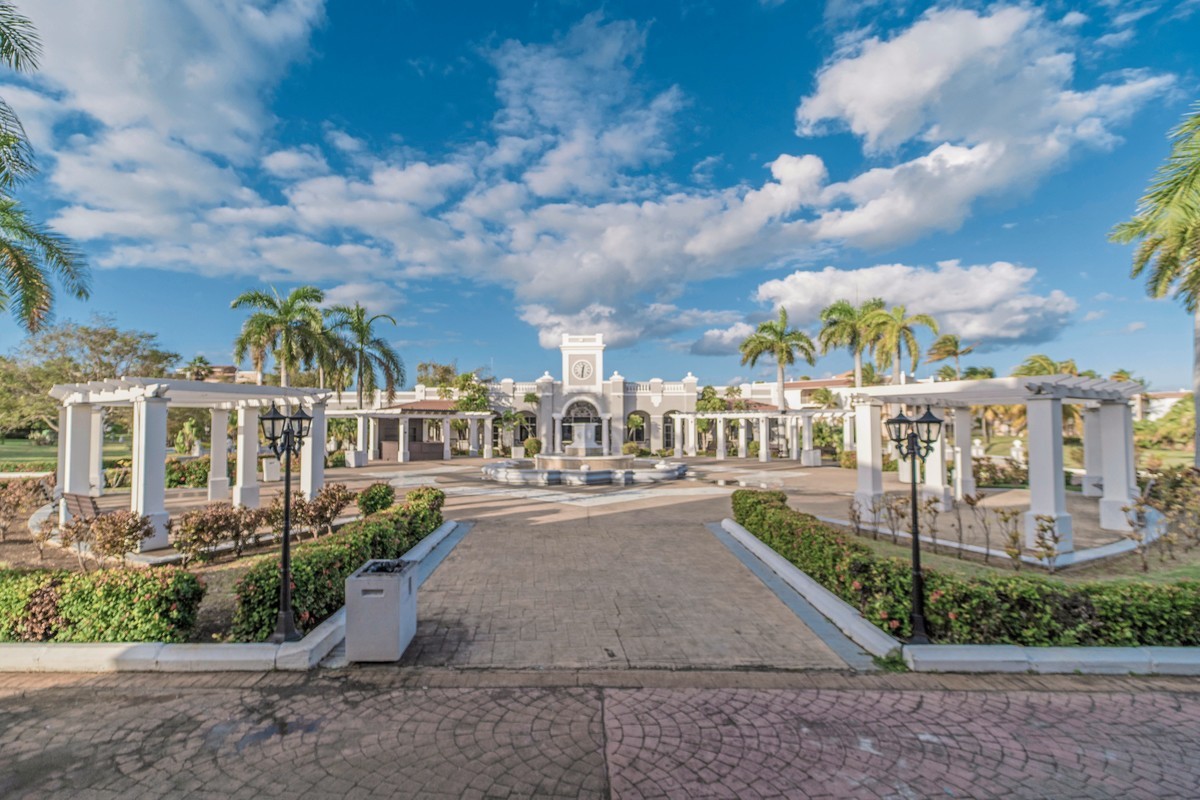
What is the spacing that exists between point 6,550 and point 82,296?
533 cm

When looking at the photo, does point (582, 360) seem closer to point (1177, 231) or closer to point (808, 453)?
point (808, 453)

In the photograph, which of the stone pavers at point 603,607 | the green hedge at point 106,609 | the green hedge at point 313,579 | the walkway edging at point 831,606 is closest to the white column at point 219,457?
the stone pavers at point 603,607

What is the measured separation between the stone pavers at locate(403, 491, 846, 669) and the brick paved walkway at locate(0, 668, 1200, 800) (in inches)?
16.8

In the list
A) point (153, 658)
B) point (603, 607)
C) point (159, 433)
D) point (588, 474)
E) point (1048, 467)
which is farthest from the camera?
point (588, 474)

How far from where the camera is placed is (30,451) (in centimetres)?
3338

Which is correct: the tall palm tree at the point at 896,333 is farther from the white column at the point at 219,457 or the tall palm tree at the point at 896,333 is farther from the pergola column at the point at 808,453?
the white column at the point at 219,457

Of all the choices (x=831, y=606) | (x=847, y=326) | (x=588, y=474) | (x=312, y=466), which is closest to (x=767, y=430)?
(x=847, y=326)

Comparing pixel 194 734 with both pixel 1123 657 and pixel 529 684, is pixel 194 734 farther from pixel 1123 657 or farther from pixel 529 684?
pixel 1123 657

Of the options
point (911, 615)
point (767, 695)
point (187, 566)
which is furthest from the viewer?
point (187, 566)

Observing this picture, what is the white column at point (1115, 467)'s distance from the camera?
12195mm

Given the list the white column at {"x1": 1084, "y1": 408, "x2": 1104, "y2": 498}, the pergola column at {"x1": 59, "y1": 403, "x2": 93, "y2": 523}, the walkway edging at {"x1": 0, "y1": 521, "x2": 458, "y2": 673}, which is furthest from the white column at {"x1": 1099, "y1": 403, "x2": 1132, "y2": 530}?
the pergola column at {"x1": 59, "y1": 403, "x2": 93, "y2": 523}

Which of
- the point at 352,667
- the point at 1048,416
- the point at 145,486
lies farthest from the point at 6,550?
the point at 1048,416

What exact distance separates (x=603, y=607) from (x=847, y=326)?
27.7m

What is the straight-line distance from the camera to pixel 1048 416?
9891 mm
